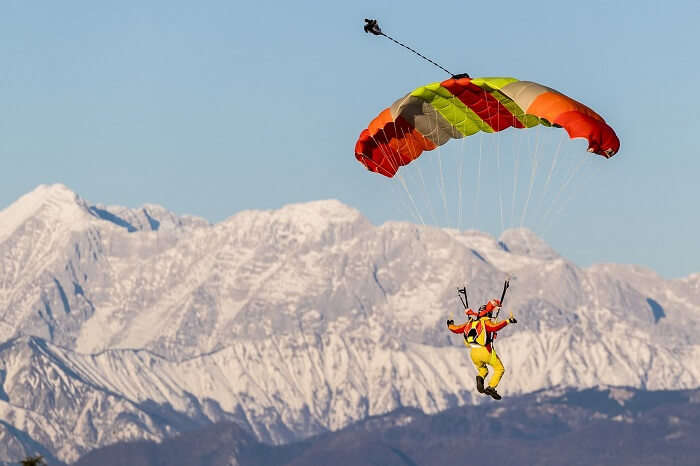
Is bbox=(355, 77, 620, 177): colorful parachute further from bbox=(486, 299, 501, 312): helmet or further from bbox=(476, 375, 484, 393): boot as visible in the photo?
bbox=(476, 375, 484, 393): boot

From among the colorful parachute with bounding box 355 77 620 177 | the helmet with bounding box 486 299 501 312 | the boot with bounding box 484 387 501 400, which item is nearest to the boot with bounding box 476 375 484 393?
the boot with bounding box 484 387 501 400

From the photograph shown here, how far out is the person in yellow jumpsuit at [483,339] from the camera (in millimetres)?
90875

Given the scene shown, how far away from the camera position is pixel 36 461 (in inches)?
4080

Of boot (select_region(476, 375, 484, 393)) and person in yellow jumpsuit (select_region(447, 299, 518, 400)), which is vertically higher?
person in yellow jumpsuit (select_region(447, 299, 518, 400))

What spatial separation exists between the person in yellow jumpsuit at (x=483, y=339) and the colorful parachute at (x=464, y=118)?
33.4ft

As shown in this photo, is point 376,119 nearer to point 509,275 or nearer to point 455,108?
point 455,108

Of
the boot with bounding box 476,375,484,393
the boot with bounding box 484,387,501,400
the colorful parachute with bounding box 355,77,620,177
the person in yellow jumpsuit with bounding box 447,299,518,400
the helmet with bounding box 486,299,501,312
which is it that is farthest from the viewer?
the colorful parachute with bounding box 355,77,620,177

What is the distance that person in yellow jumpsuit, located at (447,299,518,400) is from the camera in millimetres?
90875

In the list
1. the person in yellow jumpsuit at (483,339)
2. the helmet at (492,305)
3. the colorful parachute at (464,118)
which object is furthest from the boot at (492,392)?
the colorful parachute at (464,118)

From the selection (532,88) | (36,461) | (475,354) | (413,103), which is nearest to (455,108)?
(413,103)

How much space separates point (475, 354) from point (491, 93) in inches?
648

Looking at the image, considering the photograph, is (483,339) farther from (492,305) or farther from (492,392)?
(492,392)

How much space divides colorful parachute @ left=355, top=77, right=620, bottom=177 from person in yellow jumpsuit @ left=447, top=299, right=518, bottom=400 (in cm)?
1017

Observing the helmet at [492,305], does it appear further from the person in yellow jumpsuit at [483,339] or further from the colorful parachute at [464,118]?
the colorful parachute at [464,118]
